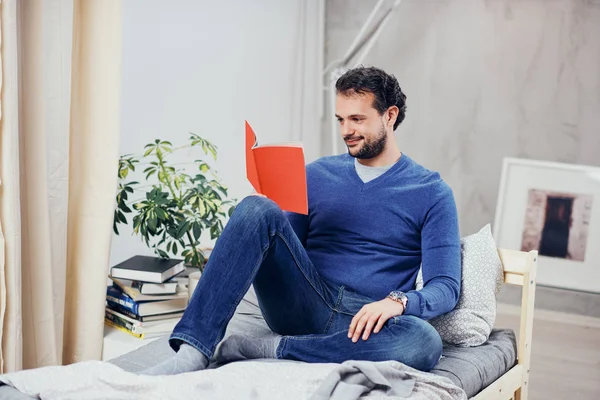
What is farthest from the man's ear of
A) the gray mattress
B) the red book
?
the gray mattress

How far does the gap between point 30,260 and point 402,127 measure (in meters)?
2.21

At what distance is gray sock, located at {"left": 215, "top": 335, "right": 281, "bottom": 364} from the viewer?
5.97ft

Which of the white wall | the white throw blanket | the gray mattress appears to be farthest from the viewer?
the white wall

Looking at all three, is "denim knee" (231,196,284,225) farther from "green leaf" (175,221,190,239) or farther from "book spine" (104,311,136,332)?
"book spine" (104,311,136,332)

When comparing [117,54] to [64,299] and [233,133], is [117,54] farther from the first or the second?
[233,133]

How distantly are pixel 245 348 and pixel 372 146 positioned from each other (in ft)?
2.14

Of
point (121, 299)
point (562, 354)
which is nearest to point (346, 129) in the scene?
point (121, 299)

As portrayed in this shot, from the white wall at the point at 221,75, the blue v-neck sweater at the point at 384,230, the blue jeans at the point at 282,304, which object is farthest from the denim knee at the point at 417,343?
the white wall at the point at 221,75

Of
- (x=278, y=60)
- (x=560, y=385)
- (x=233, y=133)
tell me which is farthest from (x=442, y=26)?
(x=560, y=385)

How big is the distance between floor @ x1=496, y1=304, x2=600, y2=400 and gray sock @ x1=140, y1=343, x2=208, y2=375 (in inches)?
54.8

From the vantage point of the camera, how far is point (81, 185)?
7.62 feet

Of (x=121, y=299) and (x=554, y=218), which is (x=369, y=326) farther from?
(x=554, y=218)

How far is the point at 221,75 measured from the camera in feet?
11.3

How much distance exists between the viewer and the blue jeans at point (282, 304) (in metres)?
1.76
